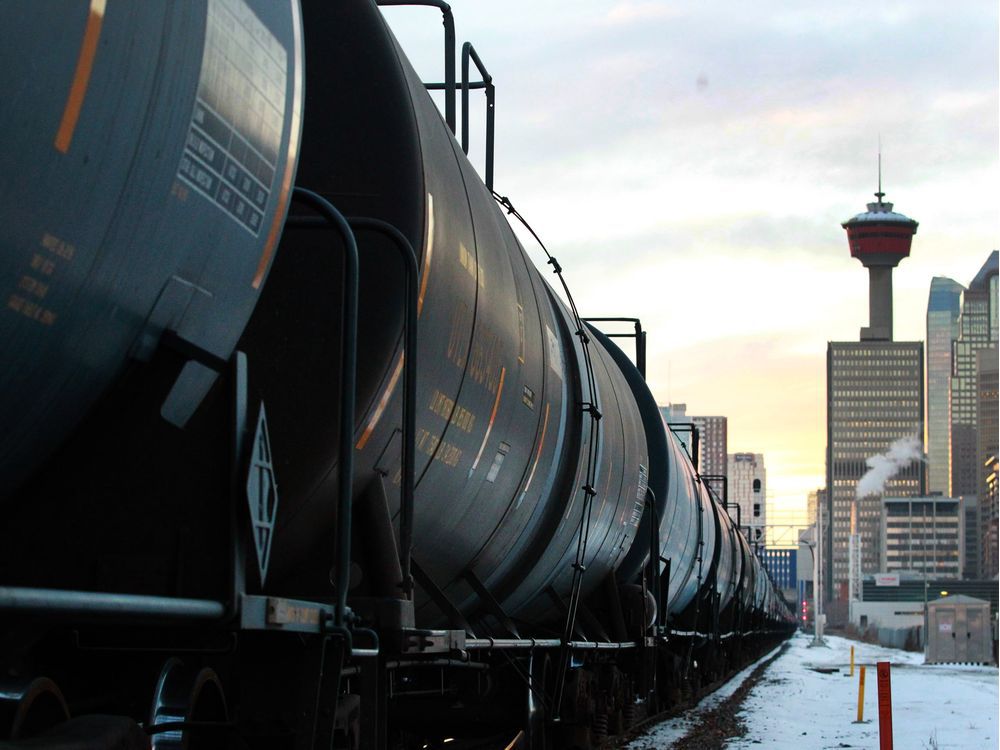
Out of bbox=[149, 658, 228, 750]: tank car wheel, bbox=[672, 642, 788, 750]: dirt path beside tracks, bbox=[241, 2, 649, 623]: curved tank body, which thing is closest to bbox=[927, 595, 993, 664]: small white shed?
bbox=[672, 642, 788, 750]: dirt path beside tracks

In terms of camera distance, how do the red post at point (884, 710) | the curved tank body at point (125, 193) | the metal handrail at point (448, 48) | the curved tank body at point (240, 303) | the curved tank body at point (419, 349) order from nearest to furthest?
the curved tank body at point (125, 193), the curved tank body at point (240, 303), the curved tank body at point (419, 349), the metal handrail at point (448, 48), the red post at point (884, 710)

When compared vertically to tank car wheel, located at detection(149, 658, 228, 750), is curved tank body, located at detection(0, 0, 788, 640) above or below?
above

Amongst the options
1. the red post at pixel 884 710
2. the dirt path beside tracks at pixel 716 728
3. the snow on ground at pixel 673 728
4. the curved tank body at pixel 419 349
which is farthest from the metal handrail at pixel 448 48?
the dirt path beside tracks at pixel 716 728

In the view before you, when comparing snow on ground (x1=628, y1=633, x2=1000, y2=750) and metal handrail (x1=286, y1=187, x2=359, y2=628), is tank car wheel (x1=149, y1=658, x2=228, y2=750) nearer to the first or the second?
metal handrail (x1=286, y1=187, x2=359, y2=628)

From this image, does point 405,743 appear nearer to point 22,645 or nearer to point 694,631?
point 22,645

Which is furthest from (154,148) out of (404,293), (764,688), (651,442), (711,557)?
(764,688)

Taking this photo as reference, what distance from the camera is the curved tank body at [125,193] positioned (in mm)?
3176

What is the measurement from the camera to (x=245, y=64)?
13.5ft

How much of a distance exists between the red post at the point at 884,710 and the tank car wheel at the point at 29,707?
29.2ft

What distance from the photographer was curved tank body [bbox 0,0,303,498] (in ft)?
10.4

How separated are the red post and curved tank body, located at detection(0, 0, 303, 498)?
29.0ft

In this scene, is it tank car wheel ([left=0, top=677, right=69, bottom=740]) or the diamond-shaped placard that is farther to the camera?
the diamond-shaped placard

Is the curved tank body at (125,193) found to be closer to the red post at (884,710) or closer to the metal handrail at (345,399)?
the metal handrail at (345,399)

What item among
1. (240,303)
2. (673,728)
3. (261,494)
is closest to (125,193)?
(240,303)
